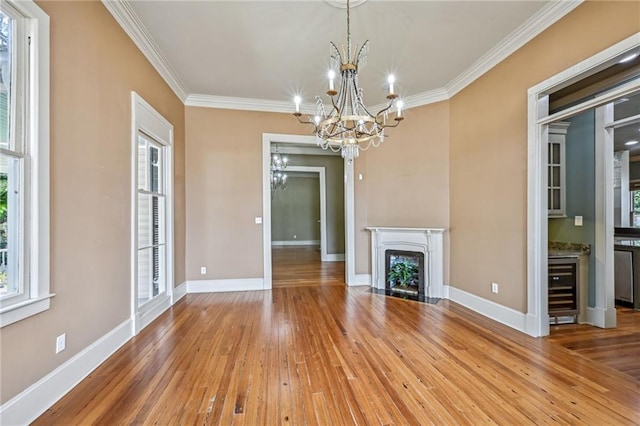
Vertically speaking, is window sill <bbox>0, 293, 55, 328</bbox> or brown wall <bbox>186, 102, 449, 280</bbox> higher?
brown wall <bbox>186, 102, 449, 280</bbox>

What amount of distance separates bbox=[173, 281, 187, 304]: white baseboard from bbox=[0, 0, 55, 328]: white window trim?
2.35m

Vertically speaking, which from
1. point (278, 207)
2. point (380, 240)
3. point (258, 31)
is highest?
point (258, 31)

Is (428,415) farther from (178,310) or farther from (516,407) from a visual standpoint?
(178,310)

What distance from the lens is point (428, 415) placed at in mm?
1736

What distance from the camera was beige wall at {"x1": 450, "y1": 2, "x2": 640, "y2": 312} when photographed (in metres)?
2.39

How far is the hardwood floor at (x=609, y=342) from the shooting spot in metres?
2.38

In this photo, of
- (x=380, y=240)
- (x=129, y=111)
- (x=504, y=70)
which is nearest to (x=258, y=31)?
(x=129, y=111)

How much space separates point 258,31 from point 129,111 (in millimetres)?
1543

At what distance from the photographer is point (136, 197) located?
2.96 m

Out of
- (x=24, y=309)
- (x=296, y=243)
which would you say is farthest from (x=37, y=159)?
(x=296, y=243)

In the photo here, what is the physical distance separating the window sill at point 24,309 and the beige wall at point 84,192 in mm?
49

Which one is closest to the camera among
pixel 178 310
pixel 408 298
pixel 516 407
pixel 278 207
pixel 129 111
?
pixel 516 407

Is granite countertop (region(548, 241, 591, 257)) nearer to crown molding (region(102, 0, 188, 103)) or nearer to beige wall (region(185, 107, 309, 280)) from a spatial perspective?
beige wall (region(185, 107, 309, 280))

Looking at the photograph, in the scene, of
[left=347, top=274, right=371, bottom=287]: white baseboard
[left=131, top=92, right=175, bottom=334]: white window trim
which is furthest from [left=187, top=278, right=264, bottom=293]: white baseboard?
[left=347, top=274, right=371, bottom=287]: white baseboard
